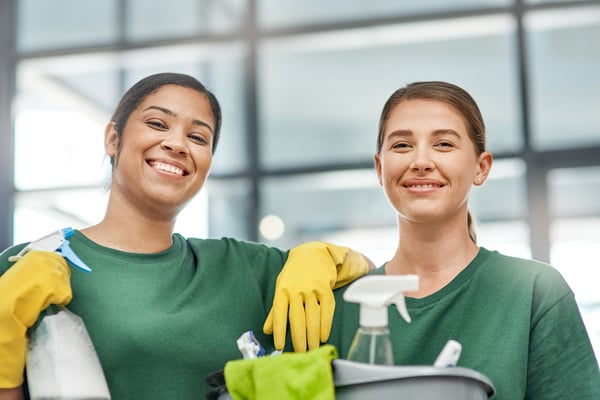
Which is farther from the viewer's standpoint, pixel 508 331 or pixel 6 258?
pixel 6 258

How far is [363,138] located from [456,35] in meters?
0.51

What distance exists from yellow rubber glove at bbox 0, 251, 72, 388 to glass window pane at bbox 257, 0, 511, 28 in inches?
102

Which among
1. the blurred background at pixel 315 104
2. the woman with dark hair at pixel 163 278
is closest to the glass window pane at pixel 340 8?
the blurred background at pixel 315 104

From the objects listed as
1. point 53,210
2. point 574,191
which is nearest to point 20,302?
point 574,191

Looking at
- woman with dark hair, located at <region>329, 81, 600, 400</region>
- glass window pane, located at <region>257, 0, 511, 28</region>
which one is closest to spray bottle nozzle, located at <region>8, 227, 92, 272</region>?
woman with dark hair, located at <region>329, 81, 600, 400</region>

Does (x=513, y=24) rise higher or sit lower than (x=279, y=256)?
higher

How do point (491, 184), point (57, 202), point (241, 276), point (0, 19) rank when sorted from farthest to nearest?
point (0, 19)
point (57, 202)
point (491, 184)
point (241, 276)

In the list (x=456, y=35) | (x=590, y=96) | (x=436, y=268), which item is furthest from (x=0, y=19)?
(x=436, y=268)

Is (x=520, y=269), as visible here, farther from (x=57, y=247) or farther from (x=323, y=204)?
(x=323, y=204)

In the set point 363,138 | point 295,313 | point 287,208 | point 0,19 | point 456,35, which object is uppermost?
point 0,19

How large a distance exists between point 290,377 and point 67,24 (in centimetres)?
317

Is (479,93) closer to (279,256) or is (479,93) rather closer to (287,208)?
(287,208)

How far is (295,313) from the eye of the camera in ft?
3.63

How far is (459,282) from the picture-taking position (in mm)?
1102
